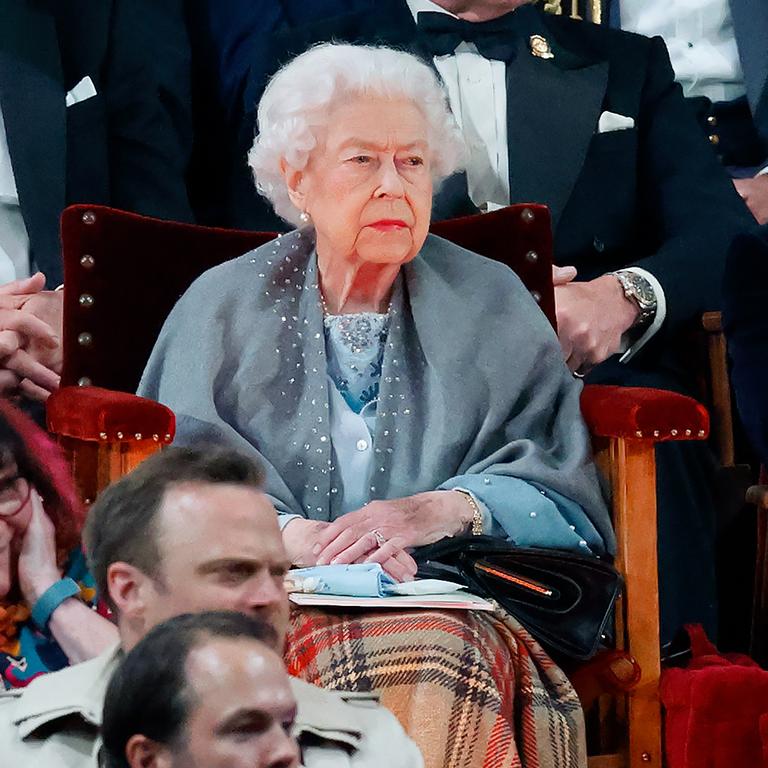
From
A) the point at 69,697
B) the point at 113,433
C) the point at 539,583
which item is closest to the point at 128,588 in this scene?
the point at 69,697

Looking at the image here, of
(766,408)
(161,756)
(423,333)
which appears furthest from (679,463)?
(161,756)

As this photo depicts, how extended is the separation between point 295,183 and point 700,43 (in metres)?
1.15

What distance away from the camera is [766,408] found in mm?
1969

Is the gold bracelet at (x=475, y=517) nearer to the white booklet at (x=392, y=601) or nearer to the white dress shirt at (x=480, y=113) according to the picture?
the white booklet at (x=392, y=601)

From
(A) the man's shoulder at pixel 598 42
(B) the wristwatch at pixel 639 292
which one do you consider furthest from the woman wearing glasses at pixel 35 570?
(A) the man's shoulder at pixel 598 42

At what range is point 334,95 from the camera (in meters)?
1.88

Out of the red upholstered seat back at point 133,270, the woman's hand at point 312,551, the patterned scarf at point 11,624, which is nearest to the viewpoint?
the patterned scarf at point 11,624

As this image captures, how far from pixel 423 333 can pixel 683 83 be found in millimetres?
1118

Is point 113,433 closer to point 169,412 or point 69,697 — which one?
point 169,412

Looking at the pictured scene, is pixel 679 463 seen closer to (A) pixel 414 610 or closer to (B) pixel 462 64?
(B) pixel 462 64

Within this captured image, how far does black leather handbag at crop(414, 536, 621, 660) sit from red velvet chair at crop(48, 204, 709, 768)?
0.45ft

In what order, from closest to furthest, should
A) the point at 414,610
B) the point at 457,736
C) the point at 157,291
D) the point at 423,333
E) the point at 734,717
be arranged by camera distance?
the point at 457,736 → the point at 414,610 → the point at 734,717 → the point at 423,333 → the point at 157,291

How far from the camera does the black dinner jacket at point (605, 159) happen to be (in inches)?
95.4

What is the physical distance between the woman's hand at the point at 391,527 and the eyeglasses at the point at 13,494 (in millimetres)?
533
